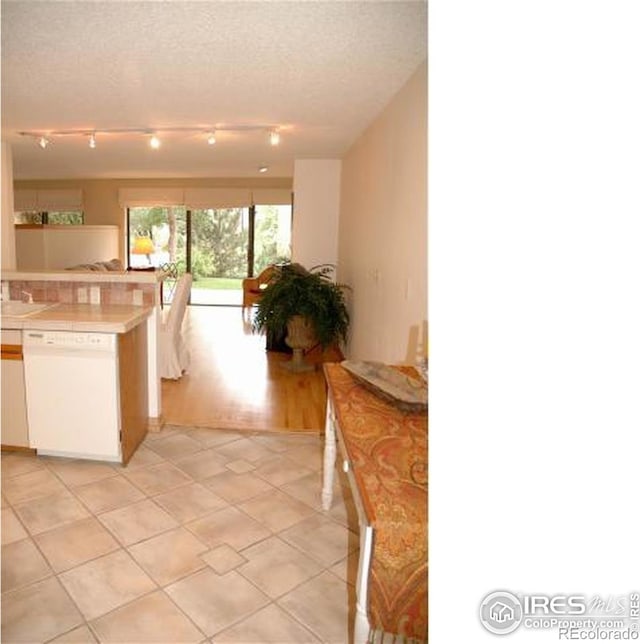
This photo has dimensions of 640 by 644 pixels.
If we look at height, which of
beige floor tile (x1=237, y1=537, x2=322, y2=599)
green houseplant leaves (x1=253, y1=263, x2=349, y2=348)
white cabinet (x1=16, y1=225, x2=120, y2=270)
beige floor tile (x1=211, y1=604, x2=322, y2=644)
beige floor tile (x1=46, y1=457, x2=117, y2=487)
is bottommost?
beige floor tile (x1=211, y1=604, x2=322, y2=644)

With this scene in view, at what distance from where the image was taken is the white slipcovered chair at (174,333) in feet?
14.5

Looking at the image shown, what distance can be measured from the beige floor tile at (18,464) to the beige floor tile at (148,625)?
4.54 ft

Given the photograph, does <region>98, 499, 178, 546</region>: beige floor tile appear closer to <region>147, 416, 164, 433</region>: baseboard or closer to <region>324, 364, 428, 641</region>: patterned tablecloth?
<region>147, 416, 164, 433</region>: baseboard

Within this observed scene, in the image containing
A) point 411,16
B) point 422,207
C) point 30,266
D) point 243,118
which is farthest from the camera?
point 30,266

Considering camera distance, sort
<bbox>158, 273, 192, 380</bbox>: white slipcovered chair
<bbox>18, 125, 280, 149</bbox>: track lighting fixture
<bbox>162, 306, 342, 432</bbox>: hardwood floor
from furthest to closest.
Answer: <bbox>158, 273, 192, 380</bbox>: white slipcovered chair
<bbox>18, 125, 280, 149</bbox>: track lighting fixture
<bbox>162, 306, 342, 432</bbox>: hardwood floor

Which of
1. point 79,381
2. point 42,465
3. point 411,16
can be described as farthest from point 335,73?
point 42,465

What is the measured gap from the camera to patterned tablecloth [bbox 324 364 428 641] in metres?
0.98

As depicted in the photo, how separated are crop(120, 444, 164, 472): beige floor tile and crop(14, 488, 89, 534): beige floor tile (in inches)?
15.3

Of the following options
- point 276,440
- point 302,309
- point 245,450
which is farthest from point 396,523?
point 302,309

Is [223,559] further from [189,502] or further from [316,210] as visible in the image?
[316,210]

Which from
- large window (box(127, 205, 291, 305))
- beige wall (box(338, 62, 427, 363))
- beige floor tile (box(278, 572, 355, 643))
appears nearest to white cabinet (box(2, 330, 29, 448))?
beige floor tile (box(278, 572, 355, 643))
